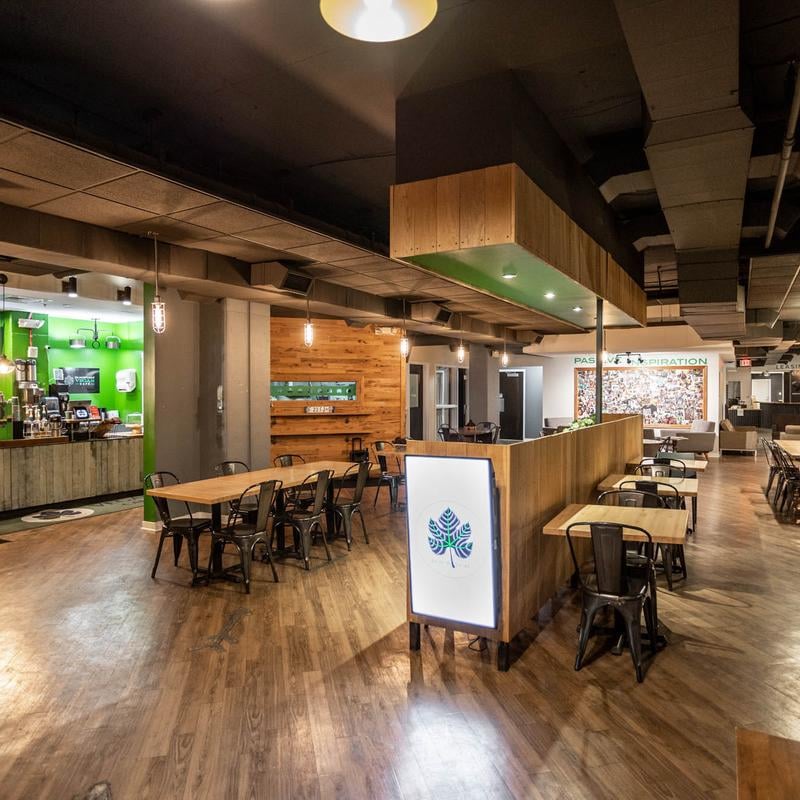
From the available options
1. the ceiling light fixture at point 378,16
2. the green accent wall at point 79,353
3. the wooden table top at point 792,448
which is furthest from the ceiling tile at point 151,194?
the wooden table top at point 792,448

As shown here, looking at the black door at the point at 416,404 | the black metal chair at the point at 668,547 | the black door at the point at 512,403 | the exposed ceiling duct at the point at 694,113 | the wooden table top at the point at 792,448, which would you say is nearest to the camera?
the exposed ceiling duct at the point at 694,113

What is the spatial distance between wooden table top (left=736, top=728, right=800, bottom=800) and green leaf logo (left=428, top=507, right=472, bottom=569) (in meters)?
2.32

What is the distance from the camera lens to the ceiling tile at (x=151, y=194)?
3938mm

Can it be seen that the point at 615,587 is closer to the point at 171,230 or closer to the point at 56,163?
the point at 56,163

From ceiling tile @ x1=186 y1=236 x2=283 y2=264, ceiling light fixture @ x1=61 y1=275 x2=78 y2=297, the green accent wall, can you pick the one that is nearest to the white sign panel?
ceiling tile @ x1=186 y1=236 x2=283 y2=264

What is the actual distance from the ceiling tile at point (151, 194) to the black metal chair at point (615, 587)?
3373 mm

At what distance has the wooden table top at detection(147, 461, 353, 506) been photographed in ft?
16.9

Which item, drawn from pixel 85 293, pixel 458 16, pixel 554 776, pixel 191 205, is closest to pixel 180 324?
pixel 85 293

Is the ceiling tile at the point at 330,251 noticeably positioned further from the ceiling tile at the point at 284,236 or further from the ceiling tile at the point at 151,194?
the ceiling tile at the point at 151,194

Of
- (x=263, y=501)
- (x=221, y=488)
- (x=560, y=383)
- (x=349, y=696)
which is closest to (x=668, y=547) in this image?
(x=349, y=696)

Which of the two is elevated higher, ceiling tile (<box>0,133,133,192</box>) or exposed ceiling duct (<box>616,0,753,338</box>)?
exposed ceiling duct (<box>616,0,753,338</box>)

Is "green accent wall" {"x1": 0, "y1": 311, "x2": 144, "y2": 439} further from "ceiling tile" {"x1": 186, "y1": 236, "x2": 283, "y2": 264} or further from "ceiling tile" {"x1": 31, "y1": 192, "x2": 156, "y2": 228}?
"ceiling tile" {"x1": 31, "y1": 192, "x2": 156, "y2": 228}

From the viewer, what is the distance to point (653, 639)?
3.96 metres

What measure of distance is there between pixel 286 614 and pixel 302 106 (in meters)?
3.62
